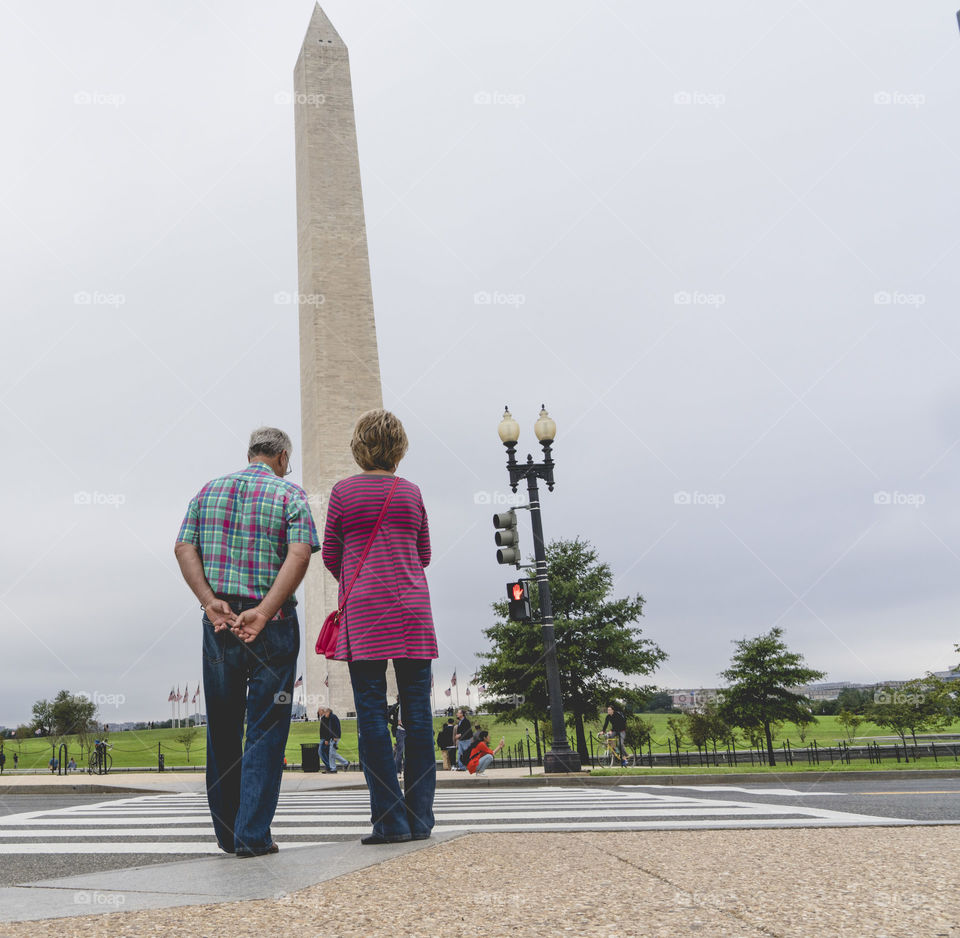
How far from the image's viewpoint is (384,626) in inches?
162

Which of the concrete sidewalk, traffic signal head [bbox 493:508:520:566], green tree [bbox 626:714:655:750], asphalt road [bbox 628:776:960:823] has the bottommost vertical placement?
green tree [bbox 626:714:655:750]

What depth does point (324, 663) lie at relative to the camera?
4231 centimetres

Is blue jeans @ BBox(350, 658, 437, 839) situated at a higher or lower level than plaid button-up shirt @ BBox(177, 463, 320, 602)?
lower

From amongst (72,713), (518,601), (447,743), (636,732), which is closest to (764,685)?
(636,732)

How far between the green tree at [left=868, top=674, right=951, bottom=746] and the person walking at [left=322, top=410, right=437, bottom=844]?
1283 inches

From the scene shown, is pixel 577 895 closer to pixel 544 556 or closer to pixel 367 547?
pixel 367 547

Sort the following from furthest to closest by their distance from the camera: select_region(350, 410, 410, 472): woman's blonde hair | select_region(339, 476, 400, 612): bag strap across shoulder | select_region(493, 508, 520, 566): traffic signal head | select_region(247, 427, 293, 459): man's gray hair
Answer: select_region(493, 508, 520, 566): traffic signal head
select_region(247, 427, 293, 459): man's gray hair
select_region(350, 410, 410, 472): woman's blonde hair
select_region(339, 476, 400, 612): bag strap across shoulder

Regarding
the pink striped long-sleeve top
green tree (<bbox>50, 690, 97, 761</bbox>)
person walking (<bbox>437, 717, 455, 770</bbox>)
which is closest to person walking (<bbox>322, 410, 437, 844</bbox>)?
the pink striped long-sleeve top

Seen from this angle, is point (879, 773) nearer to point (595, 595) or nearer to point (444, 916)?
point (444, 916)

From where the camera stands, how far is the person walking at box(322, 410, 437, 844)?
4098 mm

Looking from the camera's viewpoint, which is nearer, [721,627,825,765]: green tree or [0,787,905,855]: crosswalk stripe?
[0,787,905,855]: crosswalk stripe

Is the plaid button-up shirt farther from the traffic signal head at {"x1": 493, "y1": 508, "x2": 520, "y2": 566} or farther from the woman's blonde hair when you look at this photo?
the traffic signal head at {"x1": 493, "y1": 508, "x2": 520, "y2": 566}

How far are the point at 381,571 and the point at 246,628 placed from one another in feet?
2.19

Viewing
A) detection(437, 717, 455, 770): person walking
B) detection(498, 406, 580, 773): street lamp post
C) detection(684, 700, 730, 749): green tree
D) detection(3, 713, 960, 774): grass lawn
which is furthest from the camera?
detection(684, 700, 730, 749): green tree
